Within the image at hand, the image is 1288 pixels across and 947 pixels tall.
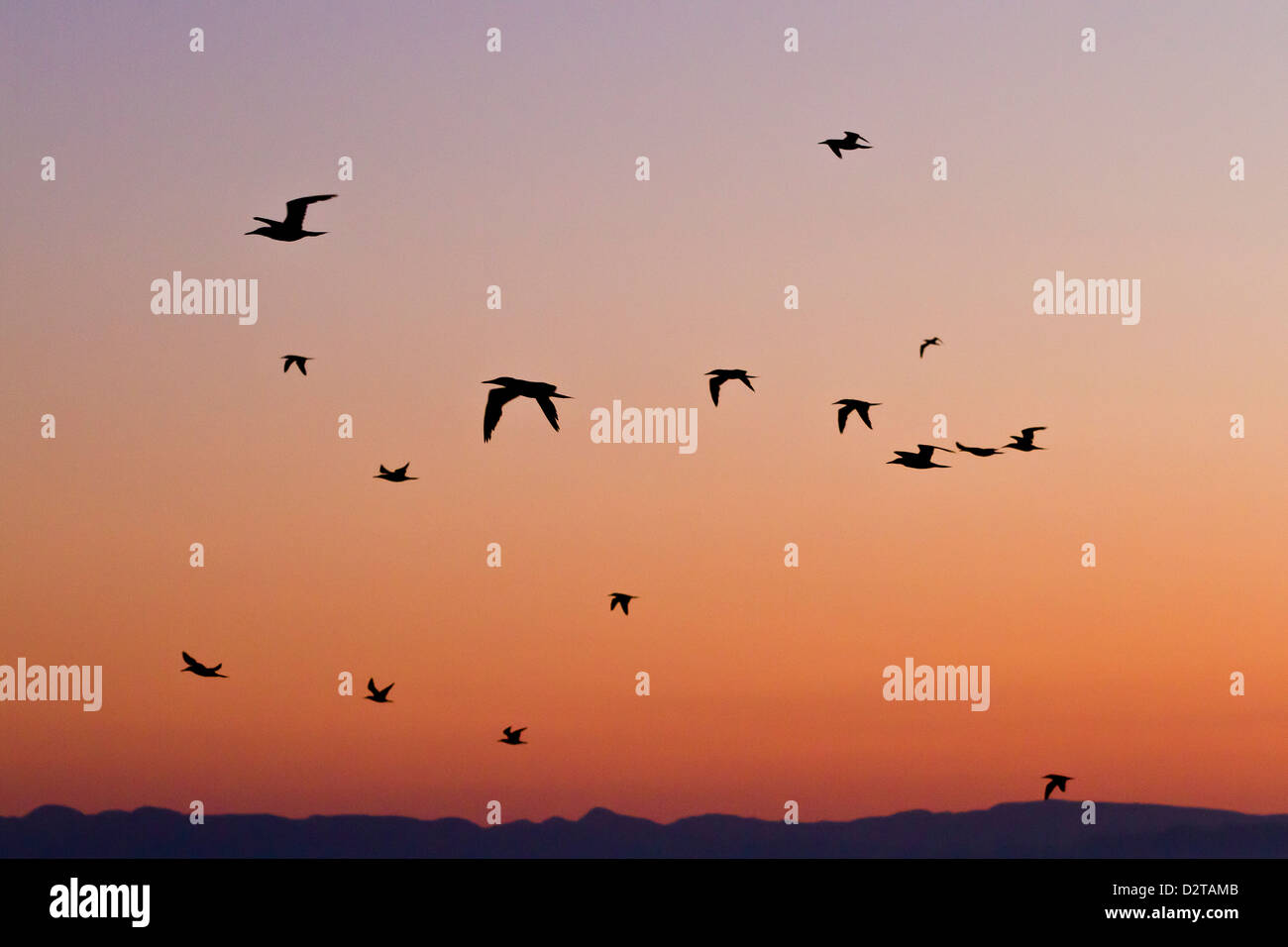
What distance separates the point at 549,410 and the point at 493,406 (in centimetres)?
138

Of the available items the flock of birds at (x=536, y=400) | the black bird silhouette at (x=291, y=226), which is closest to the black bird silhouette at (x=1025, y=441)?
the flock of birds at (x=536, y=400)

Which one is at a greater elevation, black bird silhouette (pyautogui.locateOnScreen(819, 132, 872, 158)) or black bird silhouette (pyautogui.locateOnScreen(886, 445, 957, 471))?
black bird silhouette (pyautogui.locateOnScreen(819, 132, 872, 158))

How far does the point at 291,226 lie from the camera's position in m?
29.4

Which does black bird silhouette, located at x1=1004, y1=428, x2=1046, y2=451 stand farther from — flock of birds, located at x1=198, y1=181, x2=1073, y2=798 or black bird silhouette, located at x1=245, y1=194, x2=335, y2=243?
black bird silhouette, located at x1=245, y1=194, x2=335, y2=243

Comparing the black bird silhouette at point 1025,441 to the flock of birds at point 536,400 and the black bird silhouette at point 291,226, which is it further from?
the black bird silhouette at point 291,226

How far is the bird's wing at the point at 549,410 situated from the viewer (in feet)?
90.9

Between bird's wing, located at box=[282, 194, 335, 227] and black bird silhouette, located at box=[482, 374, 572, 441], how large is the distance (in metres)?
4.83

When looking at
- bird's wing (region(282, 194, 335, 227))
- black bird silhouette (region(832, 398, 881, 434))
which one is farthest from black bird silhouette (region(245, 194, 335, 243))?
black bird silhouette (region(832, 398, 881, 434))

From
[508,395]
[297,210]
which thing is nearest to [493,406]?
[508,395]

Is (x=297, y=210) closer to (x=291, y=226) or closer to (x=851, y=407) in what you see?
(x=291, y=226)

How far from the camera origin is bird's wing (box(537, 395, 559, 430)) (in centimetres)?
2770
